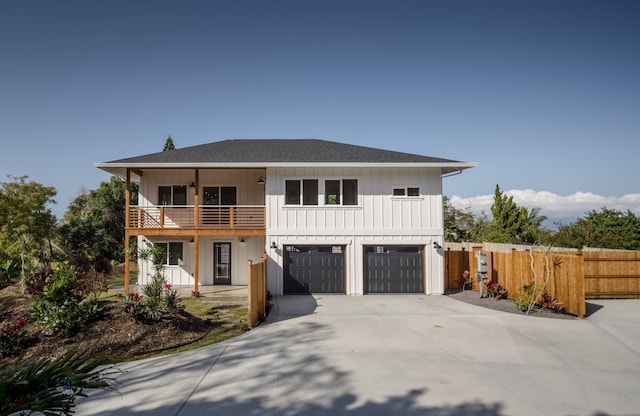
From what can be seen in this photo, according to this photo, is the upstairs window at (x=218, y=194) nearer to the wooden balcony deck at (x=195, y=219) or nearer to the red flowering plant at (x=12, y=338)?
the wooden balcony deck at (x=195, y=219)

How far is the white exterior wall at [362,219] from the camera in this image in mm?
15711

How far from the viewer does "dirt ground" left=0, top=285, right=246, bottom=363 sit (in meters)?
7.85

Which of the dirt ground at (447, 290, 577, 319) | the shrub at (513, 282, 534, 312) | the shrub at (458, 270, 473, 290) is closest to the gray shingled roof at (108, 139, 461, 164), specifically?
the shrub at (458, 270, 473, 290)

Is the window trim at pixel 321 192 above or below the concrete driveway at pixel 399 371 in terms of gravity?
above

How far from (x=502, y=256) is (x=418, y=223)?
3541 mm

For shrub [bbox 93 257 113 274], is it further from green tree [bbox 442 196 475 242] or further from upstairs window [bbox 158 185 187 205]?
green tree [bbox 442 196 475 242]

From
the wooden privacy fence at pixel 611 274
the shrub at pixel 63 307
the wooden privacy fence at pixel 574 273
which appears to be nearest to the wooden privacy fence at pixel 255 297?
the shrub at pixel 63 307

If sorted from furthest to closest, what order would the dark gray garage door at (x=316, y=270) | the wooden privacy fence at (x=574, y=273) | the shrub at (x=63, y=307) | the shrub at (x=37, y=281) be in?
1. the dark gray garage door at (x=316, y=270)
2. the shrub at (x=37, y=281)
3. the wooden privacy fence at (x=574, y=273)
4. the shrub at (x=63, y=307)

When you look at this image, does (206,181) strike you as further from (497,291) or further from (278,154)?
(497,291)

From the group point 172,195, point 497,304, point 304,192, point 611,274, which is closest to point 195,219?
point 172,195

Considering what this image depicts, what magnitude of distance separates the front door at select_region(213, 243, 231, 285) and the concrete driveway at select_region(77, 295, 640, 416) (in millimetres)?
8046

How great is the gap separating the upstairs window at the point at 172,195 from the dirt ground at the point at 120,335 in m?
8.64

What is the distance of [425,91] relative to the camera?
1969cm

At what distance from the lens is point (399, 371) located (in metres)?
6.75
